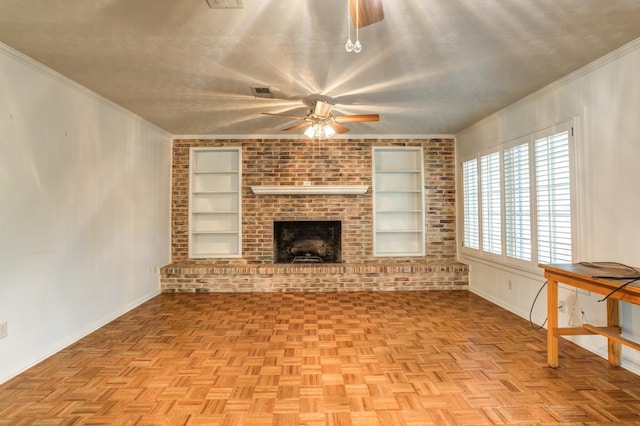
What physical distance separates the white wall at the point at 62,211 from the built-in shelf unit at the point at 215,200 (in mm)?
988

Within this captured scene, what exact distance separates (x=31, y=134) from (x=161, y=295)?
2830 millimetres

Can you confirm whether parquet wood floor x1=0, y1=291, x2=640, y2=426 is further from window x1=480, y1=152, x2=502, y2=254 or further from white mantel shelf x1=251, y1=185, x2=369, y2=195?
white mantel shelf x1=251, y1=185, x2=369, y2=195

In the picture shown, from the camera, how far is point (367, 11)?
5.08ft

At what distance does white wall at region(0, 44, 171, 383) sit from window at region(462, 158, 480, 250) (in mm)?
4724

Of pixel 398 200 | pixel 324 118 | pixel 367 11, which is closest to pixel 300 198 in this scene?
pixel 398 200

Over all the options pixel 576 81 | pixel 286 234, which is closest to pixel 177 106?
pixel 286 234

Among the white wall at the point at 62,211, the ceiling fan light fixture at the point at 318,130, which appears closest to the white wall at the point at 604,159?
the ceiling fan light fixture at the point at 318,130

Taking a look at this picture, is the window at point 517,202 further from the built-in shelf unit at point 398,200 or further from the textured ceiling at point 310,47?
the built-in shelf unit at point 398,200

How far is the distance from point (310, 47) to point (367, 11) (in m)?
0.93

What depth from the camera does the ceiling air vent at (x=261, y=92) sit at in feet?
10.3

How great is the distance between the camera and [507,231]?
12.7ft

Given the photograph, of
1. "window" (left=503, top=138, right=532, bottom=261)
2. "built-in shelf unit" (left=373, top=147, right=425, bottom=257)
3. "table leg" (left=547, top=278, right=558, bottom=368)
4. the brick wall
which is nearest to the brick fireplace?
the brick wall

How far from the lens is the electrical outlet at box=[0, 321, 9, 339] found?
90.4 inches

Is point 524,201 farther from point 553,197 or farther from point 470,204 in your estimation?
point 470,204
